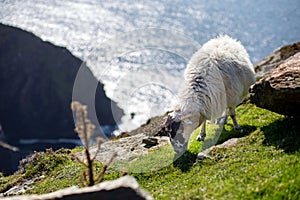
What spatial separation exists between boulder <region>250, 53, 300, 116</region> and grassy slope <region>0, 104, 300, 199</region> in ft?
2.56

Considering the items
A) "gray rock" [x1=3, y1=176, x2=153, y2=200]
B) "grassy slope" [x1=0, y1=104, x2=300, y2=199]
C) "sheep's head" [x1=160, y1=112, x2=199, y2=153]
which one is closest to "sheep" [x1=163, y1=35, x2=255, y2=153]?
"sheep's head" [x1=160, y1=112, x2=199, y2=153]

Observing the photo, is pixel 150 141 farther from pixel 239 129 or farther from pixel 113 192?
pixel 113 192

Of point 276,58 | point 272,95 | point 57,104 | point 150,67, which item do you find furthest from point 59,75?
point 272,95

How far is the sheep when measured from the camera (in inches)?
509

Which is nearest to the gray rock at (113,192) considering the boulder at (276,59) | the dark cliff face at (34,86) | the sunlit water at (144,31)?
the boulder at (276,59)

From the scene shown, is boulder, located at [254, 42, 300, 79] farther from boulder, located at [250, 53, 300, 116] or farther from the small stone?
boulder, located at [250, 53, 300, 116]

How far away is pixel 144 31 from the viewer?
75.6 metres

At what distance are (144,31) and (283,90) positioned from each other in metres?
65.7

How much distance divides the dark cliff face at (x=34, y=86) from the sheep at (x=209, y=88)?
247 feet

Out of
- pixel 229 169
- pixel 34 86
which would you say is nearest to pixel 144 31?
pixel 34 86

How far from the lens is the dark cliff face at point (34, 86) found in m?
87.8

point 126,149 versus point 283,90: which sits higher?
point 283,90

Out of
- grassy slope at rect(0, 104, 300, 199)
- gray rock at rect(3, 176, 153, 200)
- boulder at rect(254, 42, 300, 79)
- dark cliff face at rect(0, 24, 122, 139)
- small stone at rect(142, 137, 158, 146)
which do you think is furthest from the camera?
dark cliff face at rect(0, 24, 122, 139)

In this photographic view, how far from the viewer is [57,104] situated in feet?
295
